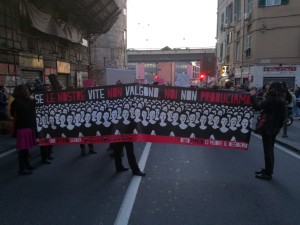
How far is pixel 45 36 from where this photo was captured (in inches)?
658

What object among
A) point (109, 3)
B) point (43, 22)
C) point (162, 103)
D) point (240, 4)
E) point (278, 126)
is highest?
point (240, 4)

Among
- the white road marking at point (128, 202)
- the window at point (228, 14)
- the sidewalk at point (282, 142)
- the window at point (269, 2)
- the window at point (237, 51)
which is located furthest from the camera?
the window at point (228, 14)

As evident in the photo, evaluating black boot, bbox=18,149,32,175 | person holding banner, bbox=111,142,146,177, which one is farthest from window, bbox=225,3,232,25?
black boot, bbox=18,149,32,175

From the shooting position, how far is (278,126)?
18.9 ft

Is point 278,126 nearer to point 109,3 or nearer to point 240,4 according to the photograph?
point 109,3

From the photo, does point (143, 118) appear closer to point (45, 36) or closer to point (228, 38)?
point (45, 36)

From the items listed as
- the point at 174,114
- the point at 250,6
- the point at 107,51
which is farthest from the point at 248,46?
the point at 174,114

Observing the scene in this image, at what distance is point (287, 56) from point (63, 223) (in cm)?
2366

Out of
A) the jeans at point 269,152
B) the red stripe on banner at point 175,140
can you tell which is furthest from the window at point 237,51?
the red stripe on banner at point 175,140

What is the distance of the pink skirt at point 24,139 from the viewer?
6.20m

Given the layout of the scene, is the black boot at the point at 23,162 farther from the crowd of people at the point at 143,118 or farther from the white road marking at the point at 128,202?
the white road marking at the point at 128,202

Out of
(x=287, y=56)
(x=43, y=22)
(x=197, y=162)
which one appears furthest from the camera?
(x=287, y=56)

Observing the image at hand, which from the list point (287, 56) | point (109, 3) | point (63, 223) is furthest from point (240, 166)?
point (287, 56)

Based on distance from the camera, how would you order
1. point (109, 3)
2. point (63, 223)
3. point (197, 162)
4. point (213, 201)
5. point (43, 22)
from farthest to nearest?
point (109, 3) → point (43, 22) → point (197, 162) → point (213, 201) → point (63, 223)
